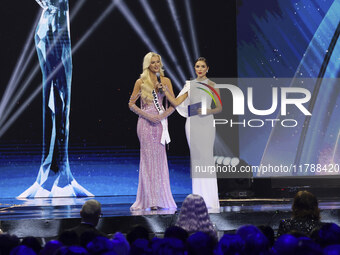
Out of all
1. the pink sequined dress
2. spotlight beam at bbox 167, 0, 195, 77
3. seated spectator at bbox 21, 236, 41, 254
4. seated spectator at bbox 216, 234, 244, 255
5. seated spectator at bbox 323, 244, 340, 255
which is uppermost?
spotlight beam at bbox 167, 0, 195, 77

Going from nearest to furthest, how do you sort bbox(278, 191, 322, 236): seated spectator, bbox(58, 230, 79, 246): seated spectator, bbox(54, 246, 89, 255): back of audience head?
bbox(54, 246, 89, 255): back of audience head
bbox(58, 230, 79, 246): seated spectator
bbox(278, 191, 322, 236): seated spectator

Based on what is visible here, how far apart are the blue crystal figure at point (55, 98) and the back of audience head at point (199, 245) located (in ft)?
20.6

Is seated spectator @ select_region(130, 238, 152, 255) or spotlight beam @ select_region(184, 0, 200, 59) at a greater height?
spotlight beam @ select_region(184, 0, 200, 59)

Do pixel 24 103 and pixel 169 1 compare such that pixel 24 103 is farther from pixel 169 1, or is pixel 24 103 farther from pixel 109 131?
pixel 169 1

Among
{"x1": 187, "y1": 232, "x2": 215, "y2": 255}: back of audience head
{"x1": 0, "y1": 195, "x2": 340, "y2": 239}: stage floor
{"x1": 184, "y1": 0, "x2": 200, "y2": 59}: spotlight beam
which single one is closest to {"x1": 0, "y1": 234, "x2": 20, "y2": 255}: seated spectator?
{"x1": 187, "y1": 232, "x2": 215, "y2": 255}: back of audience head

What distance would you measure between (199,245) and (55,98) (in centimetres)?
645

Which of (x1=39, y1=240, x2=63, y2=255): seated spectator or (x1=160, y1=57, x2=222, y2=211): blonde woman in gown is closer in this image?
(x1=39, y1=240, x2=63, y2=255): seated spectator

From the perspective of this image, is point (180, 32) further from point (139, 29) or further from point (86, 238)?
point (86, 238)

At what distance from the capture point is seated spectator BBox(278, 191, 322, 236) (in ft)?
11.0

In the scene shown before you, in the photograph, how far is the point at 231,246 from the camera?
228 centimetres

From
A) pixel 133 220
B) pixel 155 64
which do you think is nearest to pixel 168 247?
pixel 133 220

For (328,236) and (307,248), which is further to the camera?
(328,236)

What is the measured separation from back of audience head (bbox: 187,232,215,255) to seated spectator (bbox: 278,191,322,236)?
42.7 inches

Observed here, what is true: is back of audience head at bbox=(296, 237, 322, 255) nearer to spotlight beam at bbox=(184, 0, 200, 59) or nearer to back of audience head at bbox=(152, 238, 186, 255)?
back of audience head at bbox=(152, 238, 186, 255)
